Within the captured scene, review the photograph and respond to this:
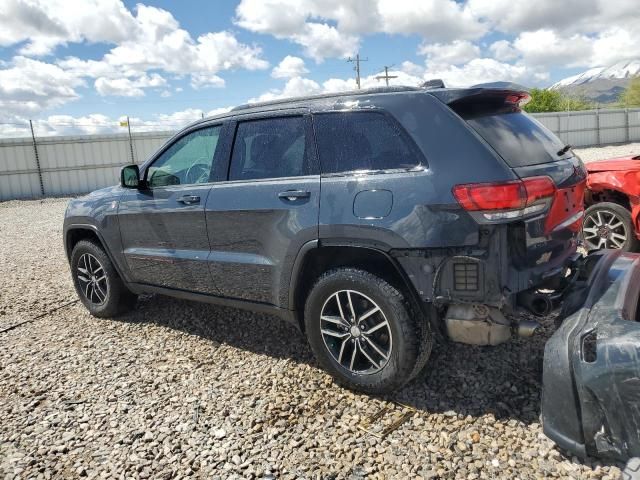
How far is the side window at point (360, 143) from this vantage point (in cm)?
284

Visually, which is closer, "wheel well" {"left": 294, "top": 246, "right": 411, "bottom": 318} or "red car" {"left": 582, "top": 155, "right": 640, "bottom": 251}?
"wheel well" {"left": 294, "top": 246, "right": 411, "bottom": 318}

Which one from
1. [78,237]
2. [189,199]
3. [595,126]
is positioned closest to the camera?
[189,199]

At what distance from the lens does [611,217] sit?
17.8 ft

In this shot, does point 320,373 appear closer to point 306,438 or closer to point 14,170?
point 306,438

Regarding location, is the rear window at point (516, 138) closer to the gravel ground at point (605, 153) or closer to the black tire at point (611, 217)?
the black tire at point (611, 217)

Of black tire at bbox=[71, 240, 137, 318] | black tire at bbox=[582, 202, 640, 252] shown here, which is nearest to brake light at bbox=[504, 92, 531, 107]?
black tire at bbox=[582, 202, 640, 252]

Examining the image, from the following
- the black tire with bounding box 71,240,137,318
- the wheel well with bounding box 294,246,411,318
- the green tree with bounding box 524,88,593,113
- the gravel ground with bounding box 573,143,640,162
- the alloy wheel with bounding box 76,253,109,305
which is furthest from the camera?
the green tree with bounding box 524,88,593,113

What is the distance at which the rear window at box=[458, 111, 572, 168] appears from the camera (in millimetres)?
2719

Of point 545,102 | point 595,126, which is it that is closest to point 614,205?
point 595,126

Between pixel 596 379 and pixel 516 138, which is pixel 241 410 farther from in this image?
pixel 516 138

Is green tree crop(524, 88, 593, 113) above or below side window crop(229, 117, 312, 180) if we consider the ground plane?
above

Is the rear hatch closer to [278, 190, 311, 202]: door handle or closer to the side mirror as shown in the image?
[278, 190, 311, 202]: door handle

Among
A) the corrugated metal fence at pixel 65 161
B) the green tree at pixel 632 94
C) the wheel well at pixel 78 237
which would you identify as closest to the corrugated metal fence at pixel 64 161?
the corrugated metal fence at pixel 65 161

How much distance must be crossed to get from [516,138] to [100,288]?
12.6ft
